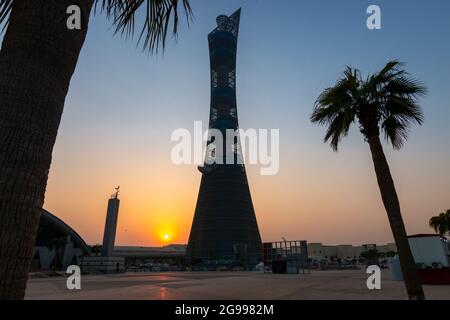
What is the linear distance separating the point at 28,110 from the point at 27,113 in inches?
1.2

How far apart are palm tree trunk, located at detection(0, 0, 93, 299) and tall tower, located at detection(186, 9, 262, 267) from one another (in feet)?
295

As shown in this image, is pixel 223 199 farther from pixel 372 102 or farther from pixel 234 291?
pixel 372 102

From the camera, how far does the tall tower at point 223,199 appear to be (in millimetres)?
91500

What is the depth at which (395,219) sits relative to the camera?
9273 millimetres

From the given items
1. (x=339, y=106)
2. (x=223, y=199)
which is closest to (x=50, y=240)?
(x=223, y=199)

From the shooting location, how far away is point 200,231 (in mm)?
94938

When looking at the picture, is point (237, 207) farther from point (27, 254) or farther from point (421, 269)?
point (27, 254)

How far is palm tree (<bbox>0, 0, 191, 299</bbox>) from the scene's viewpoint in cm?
216

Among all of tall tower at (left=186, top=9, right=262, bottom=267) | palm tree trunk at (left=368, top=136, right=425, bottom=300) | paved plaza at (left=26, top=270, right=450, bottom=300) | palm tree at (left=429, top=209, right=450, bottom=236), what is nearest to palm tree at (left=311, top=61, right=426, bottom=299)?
palm tree trunk at (left=368, top=136, right=425, bottom=300)

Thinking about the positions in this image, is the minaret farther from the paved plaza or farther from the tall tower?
the paved plaza
